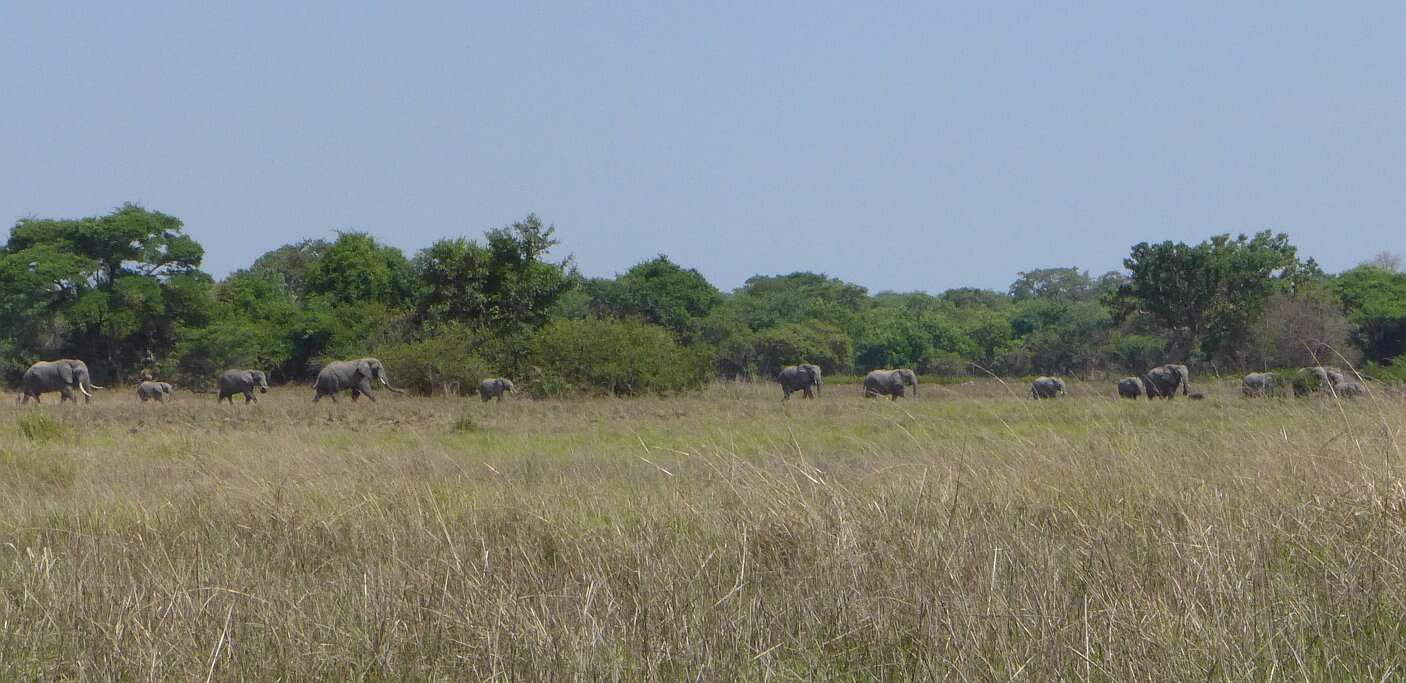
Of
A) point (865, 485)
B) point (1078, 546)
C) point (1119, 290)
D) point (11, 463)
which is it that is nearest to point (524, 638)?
point (1078, 546)

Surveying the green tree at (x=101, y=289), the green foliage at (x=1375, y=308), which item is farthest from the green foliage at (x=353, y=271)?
the green foliage at (x=1375, y=308)

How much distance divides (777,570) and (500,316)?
28251 millimetres

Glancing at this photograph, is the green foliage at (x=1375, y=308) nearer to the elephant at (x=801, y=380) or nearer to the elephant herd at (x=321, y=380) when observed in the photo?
the elephant at (x=801, y=380)

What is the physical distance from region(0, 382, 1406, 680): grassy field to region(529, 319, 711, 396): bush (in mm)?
19549

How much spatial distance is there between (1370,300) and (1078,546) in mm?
30947

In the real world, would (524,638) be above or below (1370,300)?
below

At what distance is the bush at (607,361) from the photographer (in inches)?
1052

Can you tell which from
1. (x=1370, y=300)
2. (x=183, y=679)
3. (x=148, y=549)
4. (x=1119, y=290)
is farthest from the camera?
(x=1119, y=290)

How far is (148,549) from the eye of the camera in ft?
16.9

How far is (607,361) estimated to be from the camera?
88.4ft

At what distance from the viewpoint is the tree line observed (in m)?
27.8

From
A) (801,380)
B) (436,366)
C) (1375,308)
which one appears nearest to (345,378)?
(436,366)

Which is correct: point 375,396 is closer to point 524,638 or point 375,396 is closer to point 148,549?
point 148,549

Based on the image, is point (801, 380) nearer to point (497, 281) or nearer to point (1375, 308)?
point (497, 281)
